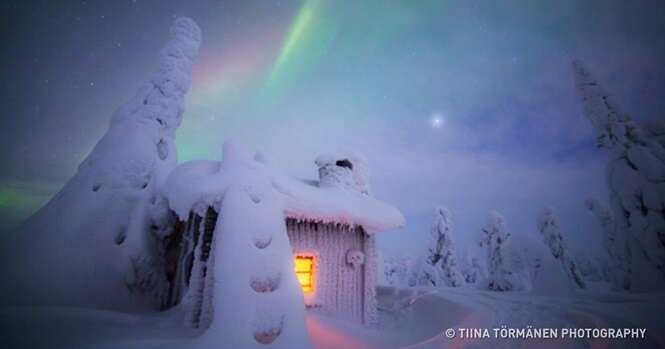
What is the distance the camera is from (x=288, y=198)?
888 centimetres

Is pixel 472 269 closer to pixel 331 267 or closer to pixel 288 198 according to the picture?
pixel 331 267

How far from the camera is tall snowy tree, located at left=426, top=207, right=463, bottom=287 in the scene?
24062 millimetres

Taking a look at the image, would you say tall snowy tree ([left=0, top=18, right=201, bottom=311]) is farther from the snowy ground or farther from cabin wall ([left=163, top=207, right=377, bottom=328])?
the snowy ground

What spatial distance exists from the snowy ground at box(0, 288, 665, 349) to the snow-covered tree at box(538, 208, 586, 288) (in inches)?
515

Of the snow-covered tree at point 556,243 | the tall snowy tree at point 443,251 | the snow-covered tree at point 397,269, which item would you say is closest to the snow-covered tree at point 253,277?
the tall snowy tree at point 443,251

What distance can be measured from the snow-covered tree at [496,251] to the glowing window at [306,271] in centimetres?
1578

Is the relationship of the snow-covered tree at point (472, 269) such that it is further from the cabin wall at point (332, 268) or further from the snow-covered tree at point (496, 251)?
the cabin wall at point (332, 268)

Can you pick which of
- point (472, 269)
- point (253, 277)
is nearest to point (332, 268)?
point (253, 277)

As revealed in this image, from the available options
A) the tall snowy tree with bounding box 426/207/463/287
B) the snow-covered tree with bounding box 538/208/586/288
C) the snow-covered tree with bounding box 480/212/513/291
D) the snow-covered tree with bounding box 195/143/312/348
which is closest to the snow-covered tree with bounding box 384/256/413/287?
the tall snowy tree with bounding box 426/207/463/287

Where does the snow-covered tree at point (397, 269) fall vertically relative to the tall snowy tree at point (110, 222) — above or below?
below

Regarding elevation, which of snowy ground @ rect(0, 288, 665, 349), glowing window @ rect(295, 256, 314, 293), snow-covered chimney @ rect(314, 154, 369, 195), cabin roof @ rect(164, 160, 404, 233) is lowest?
snowy ground @ rect(0, 288, 665, 349)

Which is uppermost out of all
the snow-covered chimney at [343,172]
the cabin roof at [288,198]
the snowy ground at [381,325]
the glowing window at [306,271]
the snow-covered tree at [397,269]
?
the snow-covered chimney at [343,172]

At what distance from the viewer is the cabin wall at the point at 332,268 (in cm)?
954

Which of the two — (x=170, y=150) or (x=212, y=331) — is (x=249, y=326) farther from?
(x=170, y=150)
